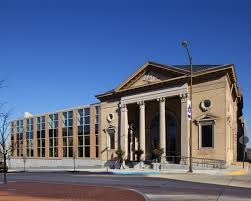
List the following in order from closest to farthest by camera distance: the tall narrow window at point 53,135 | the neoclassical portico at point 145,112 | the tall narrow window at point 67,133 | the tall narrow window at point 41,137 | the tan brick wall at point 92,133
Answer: the neoclassical portico at point 145,112 < the tan brick wall at point 92,133 < the tall narrow window at point 67,133 < the tall narrow window at point 53,135 < the tall narrow window at point 41,137

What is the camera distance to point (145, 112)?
186 feet

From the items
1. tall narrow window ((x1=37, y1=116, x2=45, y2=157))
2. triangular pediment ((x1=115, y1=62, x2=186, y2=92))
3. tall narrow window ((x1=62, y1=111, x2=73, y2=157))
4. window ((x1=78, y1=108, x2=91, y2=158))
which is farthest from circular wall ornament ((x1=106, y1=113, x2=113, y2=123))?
tall narrow window ((x1=37, y1=116, x2=45, y2=157))

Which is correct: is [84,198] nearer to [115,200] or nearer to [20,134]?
[115,200]

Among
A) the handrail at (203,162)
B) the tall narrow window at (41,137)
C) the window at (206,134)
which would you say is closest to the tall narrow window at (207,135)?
the window at (206,134)

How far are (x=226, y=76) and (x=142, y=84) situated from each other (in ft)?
41.7

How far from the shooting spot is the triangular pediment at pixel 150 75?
5027 cm

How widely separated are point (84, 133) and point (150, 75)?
1795 cm

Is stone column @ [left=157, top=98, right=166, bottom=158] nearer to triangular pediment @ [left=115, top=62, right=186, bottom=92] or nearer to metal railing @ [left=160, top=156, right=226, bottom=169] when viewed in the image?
metal railing @ [left=160, top=156, right=226, bottom=169]

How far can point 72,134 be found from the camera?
68.6 m

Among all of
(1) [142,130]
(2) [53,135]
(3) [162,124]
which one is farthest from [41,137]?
(3) [162,124]

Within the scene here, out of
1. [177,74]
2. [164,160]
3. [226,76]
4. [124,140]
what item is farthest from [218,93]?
[124,140]

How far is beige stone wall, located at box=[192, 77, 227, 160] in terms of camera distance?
44.4 metres

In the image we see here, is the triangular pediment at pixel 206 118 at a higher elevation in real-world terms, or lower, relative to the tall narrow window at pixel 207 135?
higher

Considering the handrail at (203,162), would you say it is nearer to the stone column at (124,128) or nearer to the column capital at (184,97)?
the column capital at (184,97)
